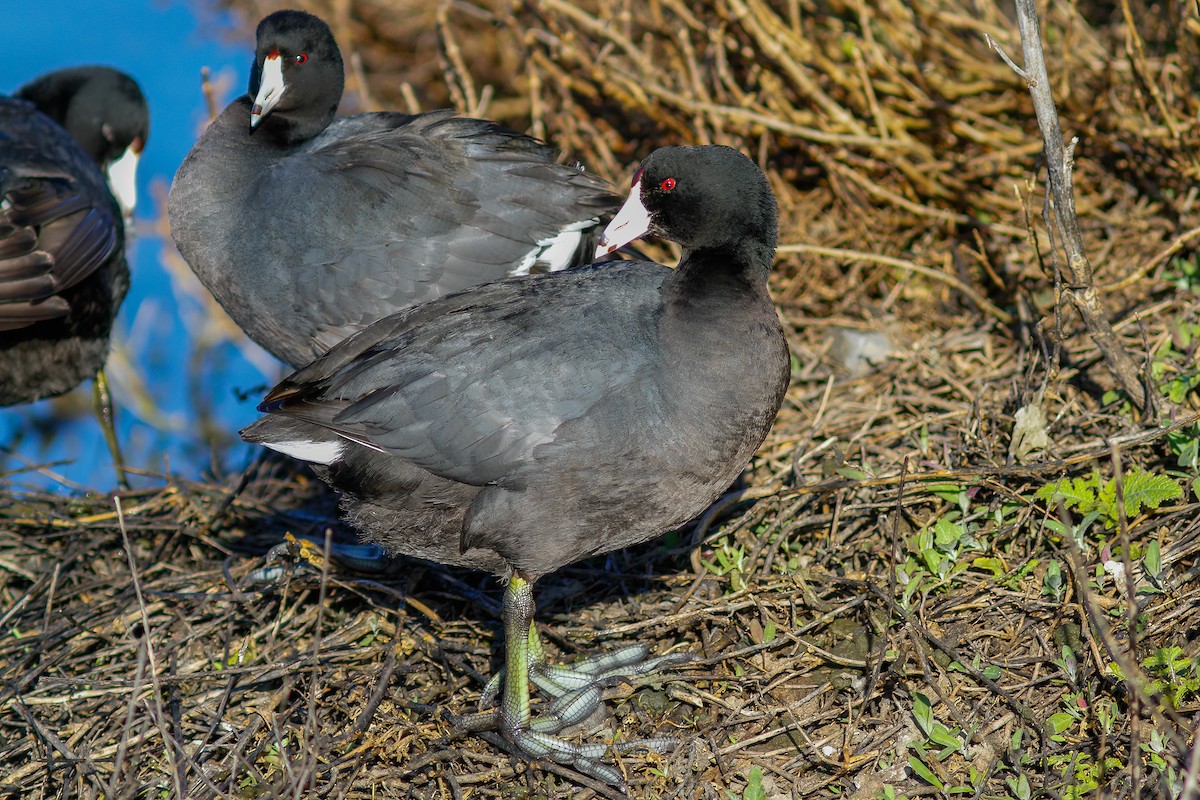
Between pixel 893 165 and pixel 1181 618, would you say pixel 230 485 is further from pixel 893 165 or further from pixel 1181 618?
pixel 1181 618

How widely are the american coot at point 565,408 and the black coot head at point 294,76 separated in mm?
1089

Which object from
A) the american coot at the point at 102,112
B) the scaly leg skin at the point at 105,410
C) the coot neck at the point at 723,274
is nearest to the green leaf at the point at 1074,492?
the coot neck at the point at 723,274

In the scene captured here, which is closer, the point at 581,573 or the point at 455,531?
the point at 455,531

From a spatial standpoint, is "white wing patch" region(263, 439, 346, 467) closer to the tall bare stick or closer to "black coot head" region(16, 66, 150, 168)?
the tall bare stick

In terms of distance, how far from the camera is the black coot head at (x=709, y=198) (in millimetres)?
2650

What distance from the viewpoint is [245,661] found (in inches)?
123

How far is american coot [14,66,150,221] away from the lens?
4727 millimetres

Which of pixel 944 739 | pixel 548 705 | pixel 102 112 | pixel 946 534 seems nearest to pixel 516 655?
pixel 548 705

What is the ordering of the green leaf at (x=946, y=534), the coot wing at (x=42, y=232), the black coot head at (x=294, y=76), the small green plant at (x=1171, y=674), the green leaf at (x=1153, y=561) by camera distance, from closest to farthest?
the small green plant at (x=1171, y=674)
the green leaf at (x=1153, y=561)
the green leaf at (x=946, y=534)
the black coot head at (x=294, y=76)
the coot wing at (x=42, y=232)

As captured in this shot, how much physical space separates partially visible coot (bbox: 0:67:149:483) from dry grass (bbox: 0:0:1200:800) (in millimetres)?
477

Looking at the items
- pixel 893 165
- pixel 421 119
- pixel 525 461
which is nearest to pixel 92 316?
pixel 421 119

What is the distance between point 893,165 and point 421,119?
1729mm

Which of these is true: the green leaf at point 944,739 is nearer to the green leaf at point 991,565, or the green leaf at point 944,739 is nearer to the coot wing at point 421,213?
the green leaf at point 991,565

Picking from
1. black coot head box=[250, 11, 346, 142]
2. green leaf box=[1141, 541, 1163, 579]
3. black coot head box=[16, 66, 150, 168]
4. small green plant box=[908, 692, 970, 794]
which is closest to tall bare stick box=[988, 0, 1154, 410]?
green leaf box=[1141, 541, 1163, 579]
